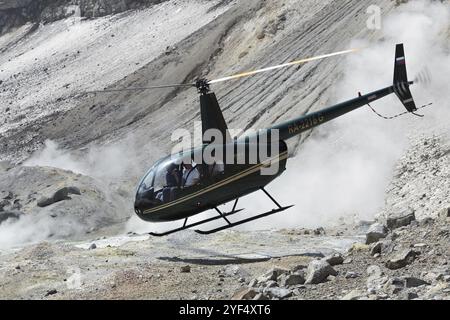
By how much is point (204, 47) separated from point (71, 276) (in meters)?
29.4

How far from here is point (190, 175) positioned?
48.0ft

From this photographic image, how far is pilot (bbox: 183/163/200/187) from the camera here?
47.9 ft

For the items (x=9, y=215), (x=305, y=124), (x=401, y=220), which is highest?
(x=305, y=124)

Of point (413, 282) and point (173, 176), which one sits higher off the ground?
point (173, 176)

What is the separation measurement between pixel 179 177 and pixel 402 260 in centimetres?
614

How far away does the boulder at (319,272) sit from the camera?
973 cm

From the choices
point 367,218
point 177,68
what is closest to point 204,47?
point 177,68

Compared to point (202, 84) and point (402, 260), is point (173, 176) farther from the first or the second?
point (402, 260)

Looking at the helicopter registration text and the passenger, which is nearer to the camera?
the passenger

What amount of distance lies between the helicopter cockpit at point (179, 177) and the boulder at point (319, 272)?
501 centimetres

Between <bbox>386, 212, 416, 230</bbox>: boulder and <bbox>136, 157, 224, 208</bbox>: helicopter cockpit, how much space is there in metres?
3.74

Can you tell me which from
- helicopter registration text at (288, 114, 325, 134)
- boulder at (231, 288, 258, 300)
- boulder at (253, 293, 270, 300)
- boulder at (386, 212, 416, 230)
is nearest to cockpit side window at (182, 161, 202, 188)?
helicopter registration text at (288, 114, 325, 134)

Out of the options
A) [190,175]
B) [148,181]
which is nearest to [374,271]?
[190,175]

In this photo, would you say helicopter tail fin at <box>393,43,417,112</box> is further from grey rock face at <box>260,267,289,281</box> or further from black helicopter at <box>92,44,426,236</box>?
grey rock face at <box>260,267,289,281</box>
